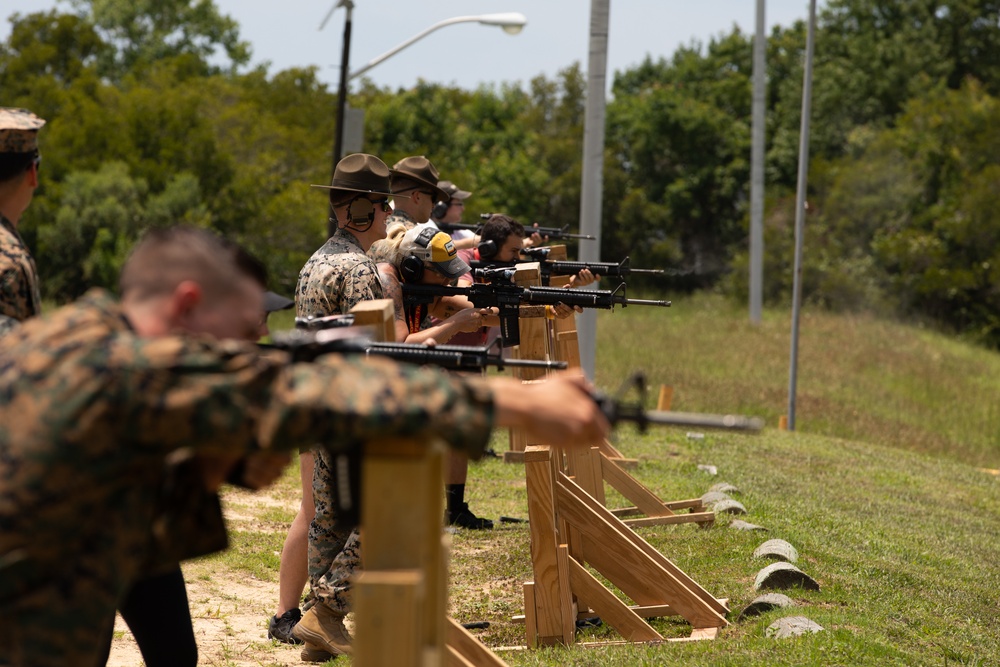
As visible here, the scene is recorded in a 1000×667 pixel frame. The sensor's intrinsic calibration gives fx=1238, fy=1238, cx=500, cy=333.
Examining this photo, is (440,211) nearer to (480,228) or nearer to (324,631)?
(480,228)

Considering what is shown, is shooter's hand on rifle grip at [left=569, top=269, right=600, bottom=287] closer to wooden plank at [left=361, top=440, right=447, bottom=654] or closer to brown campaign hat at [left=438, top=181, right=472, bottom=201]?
brown campaign hat at [left=438, top=181, right=472, bottom=201]

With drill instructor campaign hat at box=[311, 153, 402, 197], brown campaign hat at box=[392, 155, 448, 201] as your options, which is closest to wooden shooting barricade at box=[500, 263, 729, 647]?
drill instructor campaign hat at box=[311, 153, 402, 197]

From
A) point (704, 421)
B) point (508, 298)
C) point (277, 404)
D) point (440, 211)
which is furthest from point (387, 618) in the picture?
point (440, 211)

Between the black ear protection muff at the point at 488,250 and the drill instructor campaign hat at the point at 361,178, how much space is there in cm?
234

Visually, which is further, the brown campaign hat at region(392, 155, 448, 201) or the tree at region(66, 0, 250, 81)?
the tree at region(66, 0, 250, 81)

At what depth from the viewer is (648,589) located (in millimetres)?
6781

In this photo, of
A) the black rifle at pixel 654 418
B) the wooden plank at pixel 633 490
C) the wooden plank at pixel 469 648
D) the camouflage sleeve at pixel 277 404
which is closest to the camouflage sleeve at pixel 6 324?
the camouflage sleeve at pixel 277 404

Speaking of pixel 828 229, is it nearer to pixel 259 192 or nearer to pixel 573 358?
pixel 259 192

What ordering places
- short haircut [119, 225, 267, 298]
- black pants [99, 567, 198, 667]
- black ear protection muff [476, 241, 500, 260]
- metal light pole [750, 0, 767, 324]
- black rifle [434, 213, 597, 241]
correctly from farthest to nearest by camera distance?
metal light pole [750, 0, 767, 324] < black rifle [434, 213, 597, 241] < black ear protection muff [476, 241, 500, 260] < black pants [99, 567, 198, 667] < short haircut [119, 225, 267, 298]

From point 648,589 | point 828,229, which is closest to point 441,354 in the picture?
point 648,589

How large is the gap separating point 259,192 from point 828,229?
67.5ft

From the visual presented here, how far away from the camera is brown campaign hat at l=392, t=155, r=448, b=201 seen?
7.95 m

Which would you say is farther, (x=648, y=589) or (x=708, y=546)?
(x=708, y=546)

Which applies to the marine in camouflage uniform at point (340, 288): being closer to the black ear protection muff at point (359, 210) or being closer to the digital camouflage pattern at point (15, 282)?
the black ear protection muff at point (359, 210)
